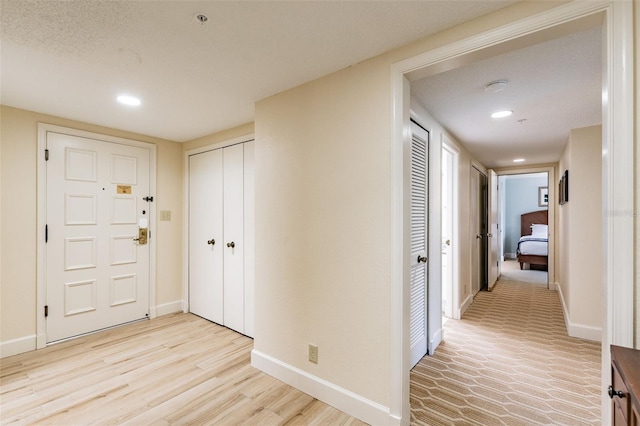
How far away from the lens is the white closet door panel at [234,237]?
320 centimetres

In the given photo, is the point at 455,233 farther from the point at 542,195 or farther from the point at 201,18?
the point at 542,195

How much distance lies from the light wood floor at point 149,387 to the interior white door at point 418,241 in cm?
101

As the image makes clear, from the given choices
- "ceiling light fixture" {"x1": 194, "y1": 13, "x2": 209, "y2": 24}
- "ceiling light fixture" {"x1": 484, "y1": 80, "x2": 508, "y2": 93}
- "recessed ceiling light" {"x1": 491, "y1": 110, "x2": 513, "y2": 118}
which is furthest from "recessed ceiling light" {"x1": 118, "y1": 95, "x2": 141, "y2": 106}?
"recessed ceiling light" {"x1": 491, "y1": 110, "x2": 513, "y2": 118}

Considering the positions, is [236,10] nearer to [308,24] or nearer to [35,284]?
[308,24]

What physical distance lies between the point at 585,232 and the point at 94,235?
527cm

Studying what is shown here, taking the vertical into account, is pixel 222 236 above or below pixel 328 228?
below

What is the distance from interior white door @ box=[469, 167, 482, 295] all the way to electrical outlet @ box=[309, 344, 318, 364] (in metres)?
3.25

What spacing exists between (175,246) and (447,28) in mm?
3763

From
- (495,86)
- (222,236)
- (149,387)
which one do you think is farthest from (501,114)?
(149,387)

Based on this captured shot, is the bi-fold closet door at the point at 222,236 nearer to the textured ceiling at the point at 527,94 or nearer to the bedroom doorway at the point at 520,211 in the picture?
the textured ceiling at the point at 527,94

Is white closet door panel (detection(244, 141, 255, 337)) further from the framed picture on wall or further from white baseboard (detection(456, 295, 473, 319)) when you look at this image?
the framed picture on wall

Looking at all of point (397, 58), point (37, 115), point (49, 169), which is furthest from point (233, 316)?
point (397, 58)

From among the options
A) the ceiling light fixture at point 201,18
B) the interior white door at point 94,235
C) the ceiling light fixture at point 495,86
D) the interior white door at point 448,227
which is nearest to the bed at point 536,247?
the interior white door at point 448,227

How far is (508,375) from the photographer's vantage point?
93.1 inches
